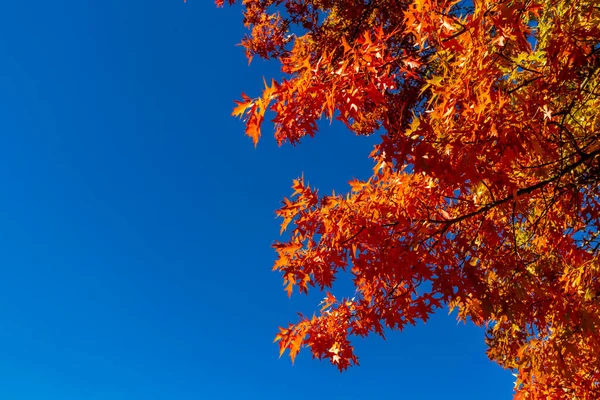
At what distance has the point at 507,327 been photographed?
7648 mm

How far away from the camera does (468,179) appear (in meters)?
3.24

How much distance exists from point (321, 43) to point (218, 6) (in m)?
2.12

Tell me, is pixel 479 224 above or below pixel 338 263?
above

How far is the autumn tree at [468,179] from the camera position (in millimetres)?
2891

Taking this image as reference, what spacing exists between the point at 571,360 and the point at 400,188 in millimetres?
3855

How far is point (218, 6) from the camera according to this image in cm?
820

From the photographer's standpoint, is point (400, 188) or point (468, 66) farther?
point (400, 188)

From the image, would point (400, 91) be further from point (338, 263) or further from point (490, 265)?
point (338, 263)

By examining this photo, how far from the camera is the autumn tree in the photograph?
2.89 m

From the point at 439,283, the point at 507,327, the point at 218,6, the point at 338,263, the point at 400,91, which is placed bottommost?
the point at 439,283

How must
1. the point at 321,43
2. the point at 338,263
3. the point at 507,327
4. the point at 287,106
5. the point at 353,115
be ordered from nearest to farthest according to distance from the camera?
the point at 353,115
the point at 287,106
the point at 338,263
the point at 507,327
the point at 321,43

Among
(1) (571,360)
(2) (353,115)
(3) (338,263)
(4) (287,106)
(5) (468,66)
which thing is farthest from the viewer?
(1) (571,360)

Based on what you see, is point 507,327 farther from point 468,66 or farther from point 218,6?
point 218,6

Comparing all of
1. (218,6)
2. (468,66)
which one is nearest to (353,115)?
(468,66)
